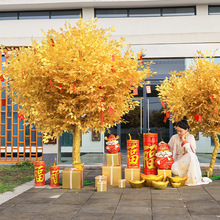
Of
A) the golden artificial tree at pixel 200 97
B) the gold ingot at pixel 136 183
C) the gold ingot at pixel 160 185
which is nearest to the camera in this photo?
the gold ingot at pixel 160 185

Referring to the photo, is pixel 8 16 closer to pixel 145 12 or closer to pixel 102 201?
pixel 145 12

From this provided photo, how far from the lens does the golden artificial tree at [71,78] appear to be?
283 inches

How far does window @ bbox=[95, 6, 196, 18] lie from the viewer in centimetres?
1445

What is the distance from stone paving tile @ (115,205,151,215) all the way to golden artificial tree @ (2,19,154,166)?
2.32m

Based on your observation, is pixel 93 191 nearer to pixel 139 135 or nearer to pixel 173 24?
pixel 139 135

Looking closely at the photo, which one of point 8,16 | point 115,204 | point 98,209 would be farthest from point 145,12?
point 98,209

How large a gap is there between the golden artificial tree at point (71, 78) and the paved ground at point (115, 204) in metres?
1.68

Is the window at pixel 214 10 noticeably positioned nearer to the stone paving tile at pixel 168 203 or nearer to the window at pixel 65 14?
the window at pixel 65 14

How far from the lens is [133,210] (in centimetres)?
536

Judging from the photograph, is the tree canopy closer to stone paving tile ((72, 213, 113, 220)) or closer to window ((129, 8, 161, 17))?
stone paving tile ((72, 213, 113, 220))

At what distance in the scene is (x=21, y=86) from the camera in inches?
299

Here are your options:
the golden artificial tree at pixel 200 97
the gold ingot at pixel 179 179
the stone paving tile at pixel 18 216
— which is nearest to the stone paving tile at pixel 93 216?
the stone paving tile at pixel 18 216

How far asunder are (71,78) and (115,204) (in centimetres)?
306

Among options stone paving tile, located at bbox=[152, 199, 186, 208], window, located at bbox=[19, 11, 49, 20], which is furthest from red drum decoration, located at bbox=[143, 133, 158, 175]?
window, located at bbox=[19, 11, 49, 20]
